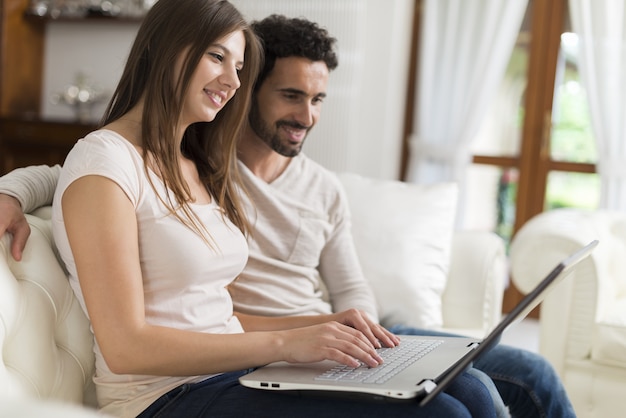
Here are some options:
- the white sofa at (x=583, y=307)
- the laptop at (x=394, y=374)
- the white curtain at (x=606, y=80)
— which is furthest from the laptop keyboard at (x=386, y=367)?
the white curtain at (x=606, y=80)

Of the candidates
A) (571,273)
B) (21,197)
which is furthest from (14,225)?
(571,273)

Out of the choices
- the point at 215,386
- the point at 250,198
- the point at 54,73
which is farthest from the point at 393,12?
the point at 215,386

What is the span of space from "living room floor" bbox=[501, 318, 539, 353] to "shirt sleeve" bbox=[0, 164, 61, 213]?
8.67 ft

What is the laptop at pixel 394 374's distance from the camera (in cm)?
122

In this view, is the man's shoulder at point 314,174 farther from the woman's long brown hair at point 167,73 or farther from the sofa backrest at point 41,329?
the sofa backrest at point 41,329

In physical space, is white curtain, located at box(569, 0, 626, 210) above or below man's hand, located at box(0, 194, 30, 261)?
above

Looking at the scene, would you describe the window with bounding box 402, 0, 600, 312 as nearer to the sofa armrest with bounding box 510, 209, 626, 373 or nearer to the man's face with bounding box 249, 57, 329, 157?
the sofa armrest with bounding box 510, 209, 626, 373

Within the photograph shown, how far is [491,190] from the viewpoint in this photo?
4.63 metres

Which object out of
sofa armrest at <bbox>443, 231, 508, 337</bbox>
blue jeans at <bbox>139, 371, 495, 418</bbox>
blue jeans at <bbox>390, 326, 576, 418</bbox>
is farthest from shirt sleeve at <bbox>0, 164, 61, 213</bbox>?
sofa armrest at <bbox>443, 231, 508, 337</bbox>

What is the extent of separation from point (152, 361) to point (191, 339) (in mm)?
70

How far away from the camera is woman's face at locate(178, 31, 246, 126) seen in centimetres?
152

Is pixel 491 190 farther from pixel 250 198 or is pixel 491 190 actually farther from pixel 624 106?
pixel 250 198

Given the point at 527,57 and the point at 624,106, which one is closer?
the point at 624,106

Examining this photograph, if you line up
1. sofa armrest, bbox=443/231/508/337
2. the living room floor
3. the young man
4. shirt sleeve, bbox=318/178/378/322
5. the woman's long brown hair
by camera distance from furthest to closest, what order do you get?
the living room floor
sofa armrest, bbox=443/231/508/337
shirt sleeve, bbox=318/178/378/322
the young man
the woman's long brown hair
